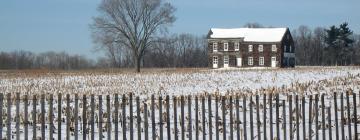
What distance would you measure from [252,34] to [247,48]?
10.3 ft

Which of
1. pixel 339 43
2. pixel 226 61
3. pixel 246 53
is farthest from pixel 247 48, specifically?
pixel 339 43

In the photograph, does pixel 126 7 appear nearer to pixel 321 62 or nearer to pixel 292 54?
pixel 292 54

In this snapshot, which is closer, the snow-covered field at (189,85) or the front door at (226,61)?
the snow-covered field at (189,85)

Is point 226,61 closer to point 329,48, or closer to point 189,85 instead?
point 329,48

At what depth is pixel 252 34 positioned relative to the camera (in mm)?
94938

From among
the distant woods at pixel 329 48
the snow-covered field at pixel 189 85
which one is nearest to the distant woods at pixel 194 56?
the distant woods at pixel 329 48

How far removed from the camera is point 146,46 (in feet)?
252

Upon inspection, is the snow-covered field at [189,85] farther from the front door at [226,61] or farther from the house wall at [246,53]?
the front door at [226,61]

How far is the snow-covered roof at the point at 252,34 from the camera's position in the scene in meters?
93.9

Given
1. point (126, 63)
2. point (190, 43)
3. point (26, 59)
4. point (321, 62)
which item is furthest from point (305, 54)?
point (26, 59)

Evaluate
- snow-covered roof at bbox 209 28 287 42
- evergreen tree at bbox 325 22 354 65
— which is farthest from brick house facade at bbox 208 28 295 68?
evergreen tree at bbox 325 22 354 65

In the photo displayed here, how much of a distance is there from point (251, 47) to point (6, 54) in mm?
81356

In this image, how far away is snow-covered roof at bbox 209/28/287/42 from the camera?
93938 mm

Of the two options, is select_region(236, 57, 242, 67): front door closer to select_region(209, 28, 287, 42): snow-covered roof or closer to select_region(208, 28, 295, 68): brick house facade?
select_region(208, 28, 295, 68): brick house facade
